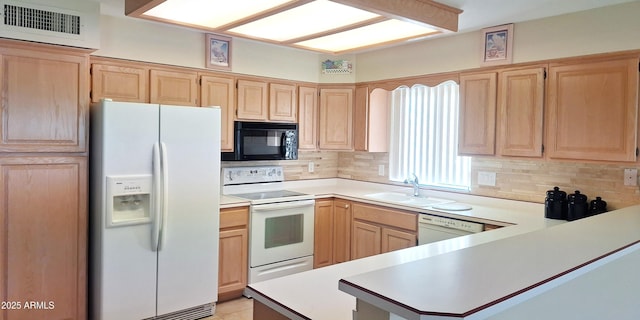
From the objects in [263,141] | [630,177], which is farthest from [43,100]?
[630,177]

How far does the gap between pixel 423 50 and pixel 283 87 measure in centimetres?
138

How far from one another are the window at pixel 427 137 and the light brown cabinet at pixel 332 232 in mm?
694

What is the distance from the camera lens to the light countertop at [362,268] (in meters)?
1.47

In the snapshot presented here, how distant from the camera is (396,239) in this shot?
3.72 metres

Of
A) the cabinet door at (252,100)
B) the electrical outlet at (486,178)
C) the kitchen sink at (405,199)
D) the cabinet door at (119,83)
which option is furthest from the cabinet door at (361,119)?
the cabinet door at (119,83)

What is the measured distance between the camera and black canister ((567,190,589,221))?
9.80 ft

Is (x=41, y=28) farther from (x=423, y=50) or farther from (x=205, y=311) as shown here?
(x=423, y=50)

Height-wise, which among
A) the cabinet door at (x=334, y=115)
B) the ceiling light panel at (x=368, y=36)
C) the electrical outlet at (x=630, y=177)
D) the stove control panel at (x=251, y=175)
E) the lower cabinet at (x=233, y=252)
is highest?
the ceiling light panel at (x=368, y=36)

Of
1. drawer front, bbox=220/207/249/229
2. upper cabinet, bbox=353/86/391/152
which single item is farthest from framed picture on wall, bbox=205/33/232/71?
upper cabinet, bbox=353/86/391/152

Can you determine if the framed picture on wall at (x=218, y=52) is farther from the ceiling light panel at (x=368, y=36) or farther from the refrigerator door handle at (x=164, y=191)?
the refrigerator door handle at (x=164, y=191)

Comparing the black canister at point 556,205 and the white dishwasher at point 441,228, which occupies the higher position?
the black canister at point 556,205

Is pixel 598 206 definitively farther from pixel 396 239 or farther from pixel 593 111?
pixel 396 239

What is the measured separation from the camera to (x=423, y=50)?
399 cm

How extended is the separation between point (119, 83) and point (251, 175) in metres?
1.49
